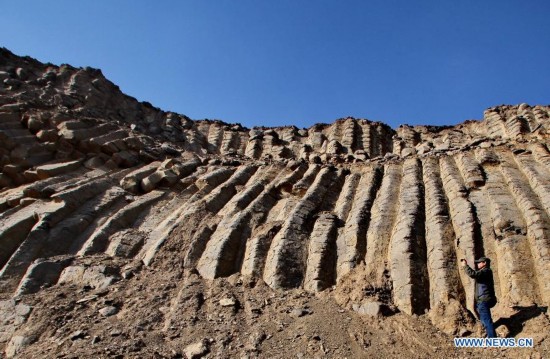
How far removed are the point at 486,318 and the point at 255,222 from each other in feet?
21.0

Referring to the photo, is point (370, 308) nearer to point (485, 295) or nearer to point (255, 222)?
point (485, 295)

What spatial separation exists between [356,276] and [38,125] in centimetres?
1382

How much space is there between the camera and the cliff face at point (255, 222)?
9148mm

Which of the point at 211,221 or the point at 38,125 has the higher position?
the point at 38,125

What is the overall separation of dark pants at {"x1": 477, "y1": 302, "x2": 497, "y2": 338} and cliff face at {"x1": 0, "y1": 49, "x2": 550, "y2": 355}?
1.42ft

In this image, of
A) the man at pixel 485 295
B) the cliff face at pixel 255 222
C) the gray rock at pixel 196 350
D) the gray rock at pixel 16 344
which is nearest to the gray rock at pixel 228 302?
the cliff face at pixel 255 222

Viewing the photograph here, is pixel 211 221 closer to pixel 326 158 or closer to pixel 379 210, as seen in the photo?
pixel 379 210

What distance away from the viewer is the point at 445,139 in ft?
84.7

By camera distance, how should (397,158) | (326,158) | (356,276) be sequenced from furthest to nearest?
(326,158), (397,158), (356,276)

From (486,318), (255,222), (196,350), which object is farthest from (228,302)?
(486,318)

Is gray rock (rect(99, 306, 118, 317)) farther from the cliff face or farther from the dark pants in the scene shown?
the dark pants

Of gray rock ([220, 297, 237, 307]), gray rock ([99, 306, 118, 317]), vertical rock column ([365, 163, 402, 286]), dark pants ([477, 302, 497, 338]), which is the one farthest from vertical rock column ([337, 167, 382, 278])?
gray rock ([99, 306, 118, 317])

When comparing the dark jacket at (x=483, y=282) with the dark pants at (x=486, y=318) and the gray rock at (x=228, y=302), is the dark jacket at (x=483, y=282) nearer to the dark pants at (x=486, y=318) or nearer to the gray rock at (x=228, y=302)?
the dark pants at (x=486, y=318)

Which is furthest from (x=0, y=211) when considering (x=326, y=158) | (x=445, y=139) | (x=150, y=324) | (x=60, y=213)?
(x=445, y=139)
